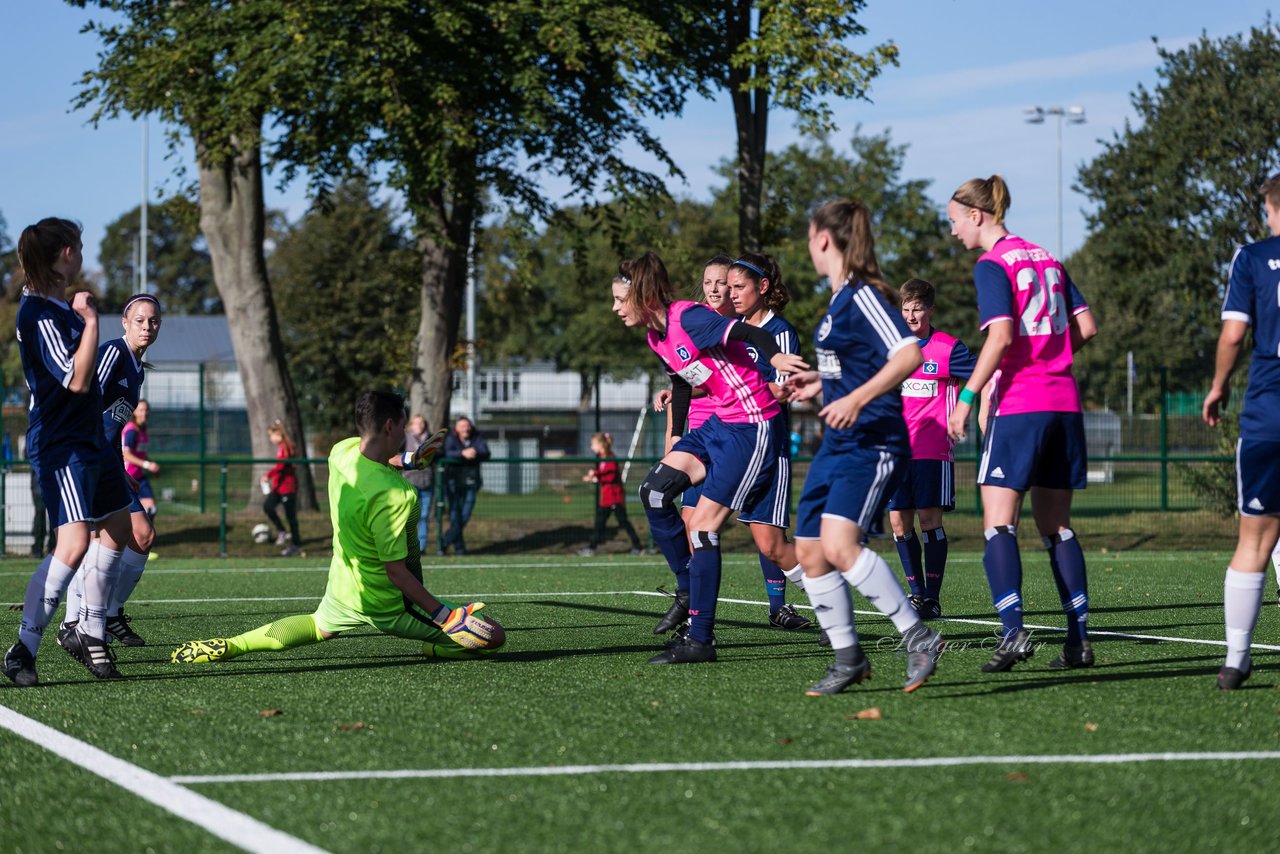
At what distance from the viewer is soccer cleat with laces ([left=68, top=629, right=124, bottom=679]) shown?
6832 millimetres

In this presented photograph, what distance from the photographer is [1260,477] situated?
5711mm

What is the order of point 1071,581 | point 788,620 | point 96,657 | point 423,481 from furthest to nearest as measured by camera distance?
point 423,481 → point 788,620 → point 96,657 → point 1071,581

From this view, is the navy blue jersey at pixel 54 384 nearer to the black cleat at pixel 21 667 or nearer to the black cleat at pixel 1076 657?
the black cleat at pixel 21 667

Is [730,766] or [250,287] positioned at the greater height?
[250,287]

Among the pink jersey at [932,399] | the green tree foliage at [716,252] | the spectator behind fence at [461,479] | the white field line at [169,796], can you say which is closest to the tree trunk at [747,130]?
the spectator behind fence at [461,479]

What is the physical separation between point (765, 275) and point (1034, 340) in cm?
172

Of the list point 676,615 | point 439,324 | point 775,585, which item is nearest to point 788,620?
point 775,585

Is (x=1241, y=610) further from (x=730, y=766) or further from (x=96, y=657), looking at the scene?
(x=96, y=657)

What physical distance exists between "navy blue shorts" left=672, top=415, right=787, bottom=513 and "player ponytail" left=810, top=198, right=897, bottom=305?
1731 millimetres

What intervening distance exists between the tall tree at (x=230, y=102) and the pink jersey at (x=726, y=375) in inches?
499

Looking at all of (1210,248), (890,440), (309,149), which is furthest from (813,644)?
(1210,248)

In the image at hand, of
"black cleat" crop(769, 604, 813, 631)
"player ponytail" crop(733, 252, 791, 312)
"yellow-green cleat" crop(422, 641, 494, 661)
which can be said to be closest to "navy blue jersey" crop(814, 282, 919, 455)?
"player ponytail" crop(733, 252, 791, 312)

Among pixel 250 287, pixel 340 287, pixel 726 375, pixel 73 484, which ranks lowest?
pixel 73 484

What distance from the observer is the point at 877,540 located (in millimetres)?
19406
